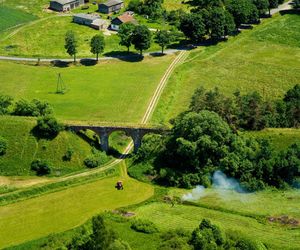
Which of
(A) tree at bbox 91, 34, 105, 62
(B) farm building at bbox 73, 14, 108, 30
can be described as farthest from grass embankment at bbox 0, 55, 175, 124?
(B) farm building at bbox 73, 14, 108, 30

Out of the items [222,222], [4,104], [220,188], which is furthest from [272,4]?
[222,222]

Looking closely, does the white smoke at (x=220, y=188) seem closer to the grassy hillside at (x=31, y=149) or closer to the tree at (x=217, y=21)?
the grassy hillside at (x=31, y=149)

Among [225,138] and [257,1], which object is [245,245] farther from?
[257,1]

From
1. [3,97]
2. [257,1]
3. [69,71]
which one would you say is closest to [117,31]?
[69,71]

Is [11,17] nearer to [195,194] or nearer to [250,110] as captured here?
[250,110]

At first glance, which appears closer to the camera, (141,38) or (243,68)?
(243,68)

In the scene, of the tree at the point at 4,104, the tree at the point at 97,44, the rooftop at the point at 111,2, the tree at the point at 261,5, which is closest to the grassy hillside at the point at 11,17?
the rooftop at the point at 111,2

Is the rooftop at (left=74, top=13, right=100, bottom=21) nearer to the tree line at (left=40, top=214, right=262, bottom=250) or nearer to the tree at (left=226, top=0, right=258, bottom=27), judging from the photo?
the tree at (left=226, top=0, right=258, bottom=27)
